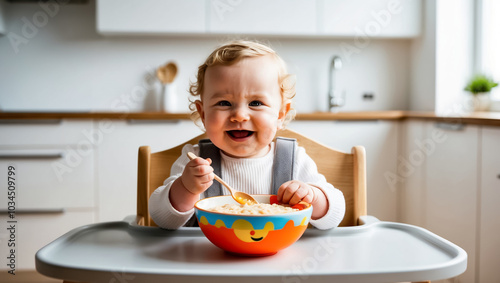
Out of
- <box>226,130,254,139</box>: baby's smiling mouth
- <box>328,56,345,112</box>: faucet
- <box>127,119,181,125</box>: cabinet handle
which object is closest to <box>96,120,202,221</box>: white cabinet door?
<box>127,119,181,125</box>: cabinet handle

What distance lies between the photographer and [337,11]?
9.55ft

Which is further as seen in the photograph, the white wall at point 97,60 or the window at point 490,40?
the white wall at point 97,60

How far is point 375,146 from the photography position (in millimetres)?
2736

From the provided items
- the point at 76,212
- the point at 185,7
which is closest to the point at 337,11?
the point at 185,7

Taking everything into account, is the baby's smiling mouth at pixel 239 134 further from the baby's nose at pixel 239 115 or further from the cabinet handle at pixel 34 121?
the cabinet handle at pixel 34 121

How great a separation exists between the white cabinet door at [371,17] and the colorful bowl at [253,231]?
8.09 ft

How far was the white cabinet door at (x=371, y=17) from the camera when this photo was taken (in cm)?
291

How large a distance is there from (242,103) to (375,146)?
1994 mm

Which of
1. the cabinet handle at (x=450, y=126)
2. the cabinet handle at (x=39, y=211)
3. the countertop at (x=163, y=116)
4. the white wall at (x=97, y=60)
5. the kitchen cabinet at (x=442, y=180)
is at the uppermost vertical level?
the white wall at (x=97, y=60)

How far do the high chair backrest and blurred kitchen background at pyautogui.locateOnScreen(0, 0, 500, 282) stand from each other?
3.55 feet

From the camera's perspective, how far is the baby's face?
0.89 metres

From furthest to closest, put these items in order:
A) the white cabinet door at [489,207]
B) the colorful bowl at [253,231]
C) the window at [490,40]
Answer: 1. the window at [490,40]
2. the white cabinet door at [489,207]
3. the colorful bowl at [253,231]

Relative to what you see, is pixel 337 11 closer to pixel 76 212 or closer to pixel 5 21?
pixel 76 212

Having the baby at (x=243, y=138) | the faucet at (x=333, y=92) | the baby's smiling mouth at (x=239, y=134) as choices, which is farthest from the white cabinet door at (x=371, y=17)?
the baby's smiling mouth at (x=239, y=134)
